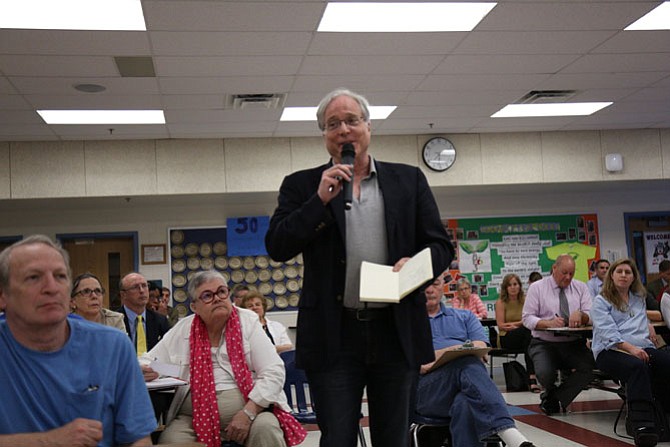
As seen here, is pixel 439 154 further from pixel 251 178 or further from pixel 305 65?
pixel 305 65

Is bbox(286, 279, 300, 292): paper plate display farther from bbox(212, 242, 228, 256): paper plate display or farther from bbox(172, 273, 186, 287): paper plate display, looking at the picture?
bbox(172, 273, 186, 287): paper plate display

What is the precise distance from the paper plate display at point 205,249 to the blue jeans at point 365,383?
8.05 meters

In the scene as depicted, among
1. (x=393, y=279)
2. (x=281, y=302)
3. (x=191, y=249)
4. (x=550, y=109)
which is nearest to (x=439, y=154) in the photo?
(x=550, y=109)

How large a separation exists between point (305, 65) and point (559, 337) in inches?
128

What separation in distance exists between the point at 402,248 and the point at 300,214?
1.03 feet

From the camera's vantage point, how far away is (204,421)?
328 cm

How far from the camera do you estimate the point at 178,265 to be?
9.91 meters

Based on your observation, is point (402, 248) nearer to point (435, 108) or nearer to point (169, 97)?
point (169, 97)

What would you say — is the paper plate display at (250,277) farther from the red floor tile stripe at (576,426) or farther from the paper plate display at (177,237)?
the red floor tile stripe at (576,426)

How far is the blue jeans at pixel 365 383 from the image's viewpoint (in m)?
2.02

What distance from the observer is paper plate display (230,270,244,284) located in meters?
9.96

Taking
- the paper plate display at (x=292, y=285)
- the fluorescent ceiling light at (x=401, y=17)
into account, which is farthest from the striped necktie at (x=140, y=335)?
the paper plate display at (x=292, y=285)

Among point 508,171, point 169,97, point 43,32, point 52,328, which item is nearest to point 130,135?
point 169,97

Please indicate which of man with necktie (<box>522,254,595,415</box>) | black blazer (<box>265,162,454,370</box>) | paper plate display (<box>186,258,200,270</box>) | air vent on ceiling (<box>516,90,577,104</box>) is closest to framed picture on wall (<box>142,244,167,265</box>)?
paper plate display (<box>186,258,200,270</box>)
